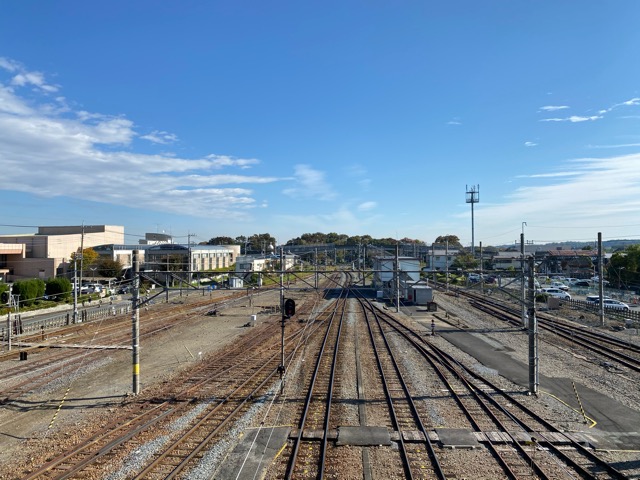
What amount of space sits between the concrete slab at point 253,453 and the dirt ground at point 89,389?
4343mm

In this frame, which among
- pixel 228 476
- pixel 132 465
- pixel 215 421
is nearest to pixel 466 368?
pixel 215 421

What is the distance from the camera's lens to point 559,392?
13836 mm

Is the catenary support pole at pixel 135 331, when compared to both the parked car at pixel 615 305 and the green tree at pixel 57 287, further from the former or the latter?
the parked car at pixel 615 305

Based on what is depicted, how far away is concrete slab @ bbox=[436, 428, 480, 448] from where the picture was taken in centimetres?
970

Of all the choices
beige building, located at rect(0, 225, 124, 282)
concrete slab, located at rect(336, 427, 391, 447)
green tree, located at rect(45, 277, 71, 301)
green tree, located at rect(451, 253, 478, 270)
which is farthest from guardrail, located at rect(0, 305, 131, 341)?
green tree, located at rect(451, 253, 478, 270)

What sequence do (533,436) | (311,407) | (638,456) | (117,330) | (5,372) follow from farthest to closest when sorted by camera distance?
(117,330), (5,372), (311,407), (533,436), (638,456)

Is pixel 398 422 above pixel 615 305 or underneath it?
underneath

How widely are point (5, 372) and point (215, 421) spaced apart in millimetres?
10498

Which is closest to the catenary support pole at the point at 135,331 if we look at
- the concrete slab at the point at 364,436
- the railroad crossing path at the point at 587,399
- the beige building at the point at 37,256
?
the concrete slab at the point at 364,436

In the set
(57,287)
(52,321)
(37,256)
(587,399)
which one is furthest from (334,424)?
(37,256)

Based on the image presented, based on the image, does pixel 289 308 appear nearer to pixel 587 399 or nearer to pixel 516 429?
pixel 516 429

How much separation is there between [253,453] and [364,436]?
2.66 metres

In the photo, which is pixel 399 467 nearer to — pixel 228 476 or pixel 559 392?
pixel 228 476

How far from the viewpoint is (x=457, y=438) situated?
10.1m
